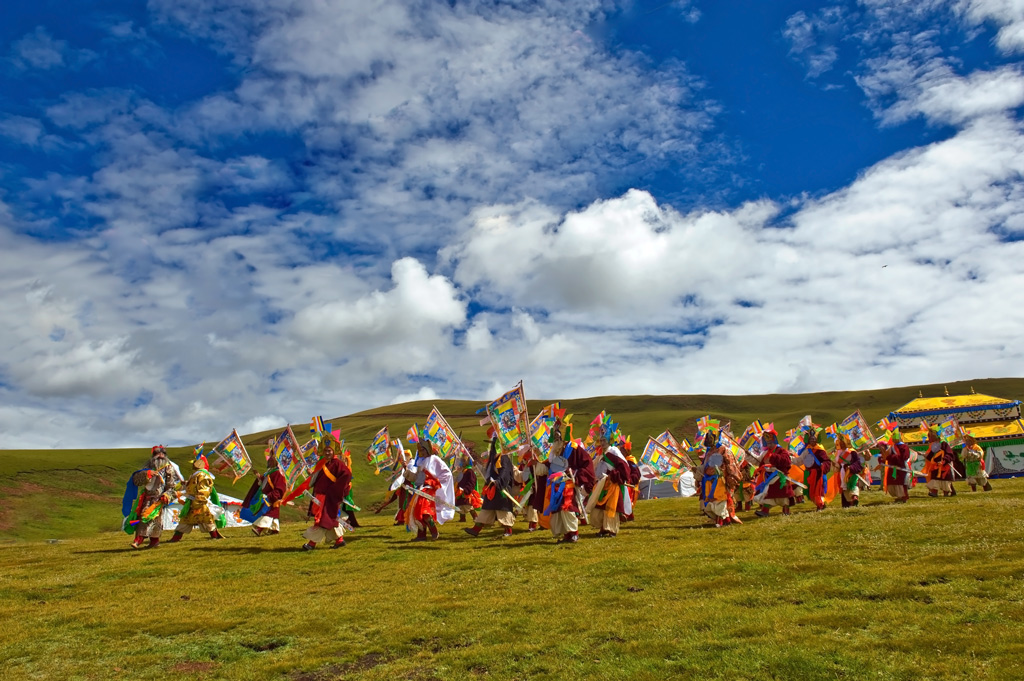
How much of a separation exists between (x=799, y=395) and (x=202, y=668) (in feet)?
676

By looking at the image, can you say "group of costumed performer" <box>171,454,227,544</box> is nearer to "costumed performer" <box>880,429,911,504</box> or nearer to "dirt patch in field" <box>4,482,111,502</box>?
"costumed performer" <box>880,429,911,504</box>

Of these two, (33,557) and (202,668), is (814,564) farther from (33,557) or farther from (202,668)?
(33,557)

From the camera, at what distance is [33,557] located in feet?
65.5

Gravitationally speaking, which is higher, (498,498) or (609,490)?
(609,490)

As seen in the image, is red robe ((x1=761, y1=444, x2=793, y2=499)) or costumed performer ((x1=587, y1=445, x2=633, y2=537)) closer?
costumed performer ((x1=587, y1=445, x2=633, y2=537))

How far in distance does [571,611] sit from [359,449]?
101 metres

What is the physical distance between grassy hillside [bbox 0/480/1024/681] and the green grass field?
44 millimetres

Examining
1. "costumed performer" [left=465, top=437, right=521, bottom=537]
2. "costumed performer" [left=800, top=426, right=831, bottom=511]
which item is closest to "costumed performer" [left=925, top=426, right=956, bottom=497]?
"costumed performer" [left=800, top=426, right=831, bottom=511]

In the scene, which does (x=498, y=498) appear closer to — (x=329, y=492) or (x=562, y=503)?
(x=562, y=503)

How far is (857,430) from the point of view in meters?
31.9

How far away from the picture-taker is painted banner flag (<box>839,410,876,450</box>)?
3042 cm

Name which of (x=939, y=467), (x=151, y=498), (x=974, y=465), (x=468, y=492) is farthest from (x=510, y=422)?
(x=974, y=465)

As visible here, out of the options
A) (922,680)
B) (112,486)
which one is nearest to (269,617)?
(922,680)

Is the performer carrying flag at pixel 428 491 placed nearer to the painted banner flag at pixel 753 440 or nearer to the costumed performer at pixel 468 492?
the costumed performer at pixel 468 492
